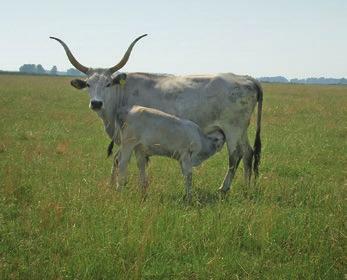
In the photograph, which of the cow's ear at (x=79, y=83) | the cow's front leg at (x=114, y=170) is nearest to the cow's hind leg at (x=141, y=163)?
the cow's front leg at (x=114, y=170)

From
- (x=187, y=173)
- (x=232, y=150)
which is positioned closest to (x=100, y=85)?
(x=187, y=173)

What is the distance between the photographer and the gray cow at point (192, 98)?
9258mm

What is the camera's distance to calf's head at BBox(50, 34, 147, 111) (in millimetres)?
8711

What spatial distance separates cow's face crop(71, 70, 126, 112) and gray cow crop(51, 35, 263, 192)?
0.02 meters

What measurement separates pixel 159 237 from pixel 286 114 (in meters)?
19.9

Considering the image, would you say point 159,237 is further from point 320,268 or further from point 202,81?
point 202,81

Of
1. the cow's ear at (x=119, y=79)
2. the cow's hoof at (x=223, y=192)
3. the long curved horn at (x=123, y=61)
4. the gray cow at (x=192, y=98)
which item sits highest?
the long curved horn at (x=123, y=61)

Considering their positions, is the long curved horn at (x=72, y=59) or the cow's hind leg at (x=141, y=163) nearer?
the cow's hind leg at (x=141, y=163)

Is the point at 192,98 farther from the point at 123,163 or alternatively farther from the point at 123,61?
the point at 123,163

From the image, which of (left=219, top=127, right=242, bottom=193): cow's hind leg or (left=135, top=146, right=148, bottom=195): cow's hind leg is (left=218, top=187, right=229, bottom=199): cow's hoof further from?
(left=135, top=146, right=148, bottom=195): cow's hind leg

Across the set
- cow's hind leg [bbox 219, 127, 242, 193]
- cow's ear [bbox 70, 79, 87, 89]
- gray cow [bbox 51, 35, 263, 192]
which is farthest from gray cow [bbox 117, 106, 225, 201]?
cow's ear [bbox 70, 79, 87, 89]

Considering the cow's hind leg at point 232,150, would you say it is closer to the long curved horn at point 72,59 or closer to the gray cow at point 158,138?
the gray cow at point 158,138

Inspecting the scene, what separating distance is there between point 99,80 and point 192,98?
1821 millimetres

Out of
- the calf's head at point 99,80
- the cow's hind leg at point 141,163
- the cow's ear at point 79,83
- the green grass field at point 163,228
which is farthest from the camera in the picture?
the cow's ear at point 79,83
